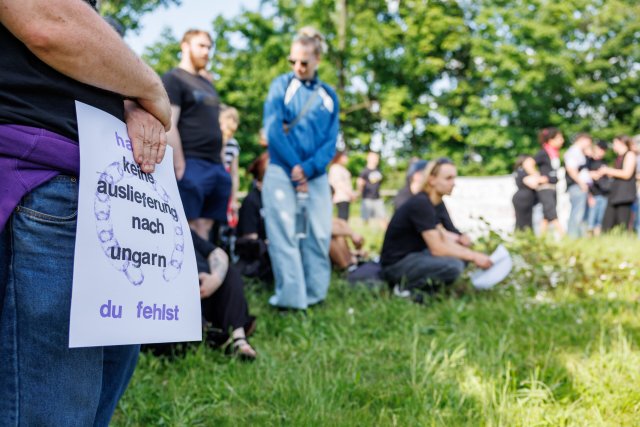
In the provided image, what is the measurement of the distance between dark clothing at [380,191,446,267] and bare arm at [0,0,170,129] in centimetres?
399

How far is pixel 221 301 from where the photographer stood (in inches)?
144

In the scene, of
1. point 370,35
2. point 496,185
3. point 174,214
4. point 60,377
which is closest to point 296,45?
point 174,214

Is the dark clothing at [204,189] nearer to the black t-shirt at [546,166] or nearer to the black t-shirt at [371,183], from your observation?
the black t-shirt at [546,166]

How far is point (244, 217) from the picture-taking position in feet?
19.4

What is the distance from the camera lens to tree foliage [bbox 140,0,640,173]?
92.3ft

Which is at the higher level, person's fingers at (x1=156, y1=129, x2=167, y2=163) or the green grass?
person's fingers at (x1=156, y1=129, x2=167, y2=163)

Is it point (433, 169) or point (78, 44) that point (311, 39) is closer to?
point (433, 169)

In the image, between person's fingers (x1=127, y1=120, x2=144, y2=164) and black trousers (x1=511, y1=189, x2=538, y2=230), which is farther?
black trousers (x1=511, y1=189, x2=538, y2=230)

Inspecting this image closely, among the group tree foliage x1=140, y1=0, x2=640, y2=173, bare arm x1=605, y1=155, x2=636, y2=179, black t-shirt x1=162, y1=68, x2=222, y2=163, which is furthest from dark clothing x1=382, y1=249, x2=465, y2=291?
tree foliage x1=140, y1=0, x2=640, y2=173

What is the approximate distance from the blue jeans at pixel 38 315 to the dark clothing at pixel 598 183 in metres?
10.8

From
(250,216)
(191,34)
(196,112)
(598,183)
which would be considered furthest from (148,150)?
(598,183)

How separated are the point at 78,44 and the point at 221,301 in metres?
2.58

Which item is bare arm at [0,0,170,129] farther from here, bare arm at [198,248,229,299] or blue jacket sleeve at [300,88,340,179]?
blue jacket sleeve at [300,88,340,179]

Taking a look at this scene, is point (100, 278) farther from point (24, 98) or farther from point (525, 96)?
point (525, 96)
